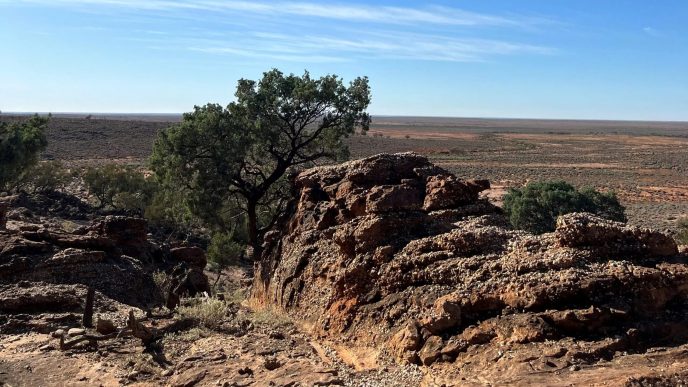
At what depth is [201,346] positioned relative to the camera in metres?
12.7

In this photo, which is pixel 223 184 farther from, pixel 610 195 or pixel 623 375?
pixel 610 195

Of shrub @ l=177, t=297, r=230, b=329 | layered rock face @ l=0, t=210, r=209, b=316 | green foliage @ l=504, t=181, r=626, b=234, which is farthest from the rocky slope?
green foliage @ l=504, t=181, r=626, b=234

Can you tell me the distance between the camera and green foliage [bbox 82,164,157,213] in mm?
37219

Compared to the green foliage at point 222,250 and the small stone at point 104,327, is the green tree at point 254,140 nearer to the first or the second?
the green foliage at point 222,250

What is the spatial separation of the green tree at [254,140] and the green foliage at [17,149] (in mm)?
19309

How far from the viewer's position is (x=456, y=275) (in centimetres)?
1115

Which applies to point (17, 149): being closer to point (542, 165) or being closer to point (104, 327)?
point (104, 327)

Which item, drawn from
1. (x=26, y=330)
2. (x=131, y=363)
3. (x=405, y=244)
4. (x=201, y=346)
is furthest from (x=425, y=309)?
(x=26, y=330)

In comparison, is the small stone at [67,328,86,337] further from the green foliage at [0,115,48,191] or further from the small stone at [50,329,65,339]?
the green foliage at [0,115,48,191]

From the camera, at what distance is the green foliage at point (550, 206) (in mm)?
27234

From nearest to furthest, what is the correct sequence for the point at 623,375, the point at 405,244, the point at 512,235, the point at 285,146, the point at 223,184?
1. the point at 623,375
2. the point at 512,235
3. the point at 405,244
4. the point at 223,184
5. the point at 285,146

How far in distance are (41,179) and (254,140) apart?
25.8 metres

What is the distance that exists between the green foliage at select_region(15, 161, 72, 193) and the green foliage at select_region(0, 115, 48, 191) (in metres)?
0.55

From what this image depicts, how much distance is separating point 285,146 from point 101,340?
37.0ft
